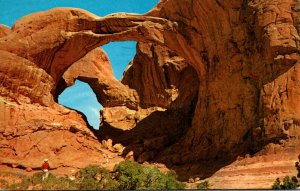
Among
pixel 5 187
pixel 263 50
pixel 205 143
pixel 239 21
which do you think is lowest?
pixel 5 187

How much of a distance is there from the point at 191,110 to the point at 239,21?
10.5 metres

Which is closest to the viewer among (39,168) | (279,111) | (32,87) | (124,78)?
(279,111)

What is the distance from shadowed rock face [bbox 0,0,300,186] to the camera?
2530cm

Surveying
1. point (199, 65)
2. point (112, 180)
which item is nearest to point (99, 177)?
point (112, 180)

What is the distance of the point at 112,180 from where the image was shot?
21.9 metres

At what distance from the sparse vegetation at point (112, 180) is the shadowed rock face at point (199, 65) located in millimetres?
5474

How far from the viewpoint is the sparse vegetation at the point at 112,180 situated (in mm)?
18688

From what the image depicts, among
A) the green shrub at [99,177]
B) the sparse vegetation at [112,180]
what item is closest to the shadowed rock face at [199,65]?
the sparse vegetation at [112,180]

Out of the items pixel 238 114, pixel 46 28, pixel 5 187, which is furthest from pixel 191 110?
pixel 5 187

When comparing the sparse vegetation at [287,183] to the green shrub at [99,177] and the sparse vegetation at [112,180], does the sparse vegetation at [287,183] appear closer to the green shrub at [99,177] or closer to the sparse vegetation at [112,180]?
the sparse vegetation at [112,180]

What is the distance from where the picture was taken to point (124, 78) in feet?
161

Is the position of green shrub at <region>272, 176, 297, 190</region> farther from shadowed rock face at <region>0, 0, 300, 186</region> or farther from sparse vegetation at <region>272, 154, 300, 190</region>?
shadowed rock face at <region>0, 0, 300, 186</region>

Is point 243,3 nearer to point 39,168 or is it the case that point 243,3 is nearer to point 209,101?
point 209,101

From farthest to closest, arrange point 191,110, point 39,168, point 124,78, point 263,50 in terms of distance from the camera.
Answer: point 124,78
point 191,110
point 39,168
point 263,50
